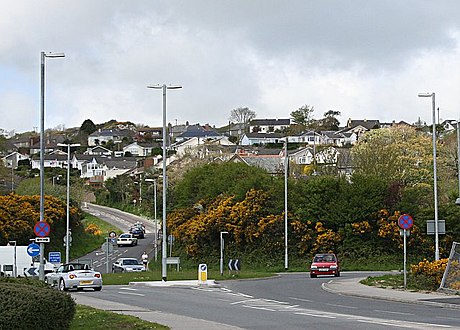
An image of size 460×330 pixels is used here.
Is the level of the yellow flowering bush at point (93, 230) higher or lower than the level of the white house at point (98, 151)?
lower

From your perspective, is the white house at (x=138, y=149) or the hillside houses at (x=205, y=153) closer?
the hillside houses at (x=205, y=153)

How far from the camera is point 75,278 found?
38688 mm

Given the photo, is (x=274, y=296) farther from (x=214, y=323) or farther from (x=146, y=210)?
(x=146, y=210)

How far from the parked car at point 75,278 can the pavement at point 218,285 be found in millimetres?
5086

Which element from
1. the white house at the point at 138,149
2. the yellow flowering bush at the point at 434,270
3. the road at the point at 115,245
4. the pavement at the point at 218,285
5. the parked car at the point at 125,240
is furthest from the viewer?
the white house at the point at 138,149

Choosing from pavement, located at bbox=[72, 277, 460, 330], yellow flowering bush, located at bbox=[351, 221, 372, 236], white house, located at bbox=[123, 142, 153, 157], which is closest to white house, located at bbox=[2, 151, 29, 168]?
white house, located at bbox=[123, 142, 153, 157]

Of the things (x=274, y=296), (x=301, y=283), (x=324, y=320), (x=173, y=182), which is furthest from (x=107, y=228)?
(x=324, y=320)

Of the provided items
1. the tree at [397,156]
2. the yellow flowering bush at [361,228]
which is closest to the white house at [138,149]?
the tree at [397,156]

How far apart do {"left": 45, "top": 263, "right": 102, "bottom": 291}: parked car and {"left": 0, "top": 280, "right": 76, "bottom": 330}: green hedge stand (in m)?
22.1

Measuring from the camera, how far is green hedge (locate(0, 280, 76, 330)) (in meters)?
15.3

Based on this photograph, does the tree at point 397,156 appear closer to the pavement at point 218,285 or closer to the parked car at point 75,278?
the pavement at point 218,285

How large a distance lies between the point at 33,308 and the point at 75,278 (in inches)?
927

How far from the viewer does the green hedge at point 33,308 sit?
1529cm

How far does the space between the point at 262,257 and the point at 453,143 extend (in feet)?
102
